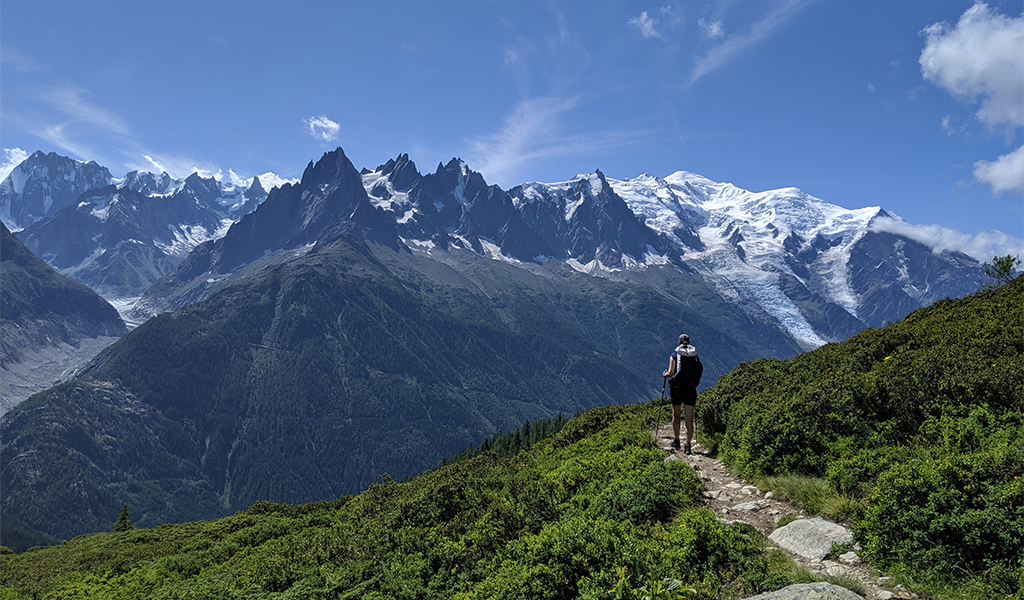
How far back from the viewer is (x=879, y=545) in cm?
932

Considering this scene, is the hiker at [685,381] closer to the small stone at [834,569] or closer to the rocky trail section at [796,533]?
the rocky trail section at [796,533]

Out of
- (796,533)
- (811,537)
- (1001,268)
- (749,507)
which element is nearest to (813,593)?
(811,537)

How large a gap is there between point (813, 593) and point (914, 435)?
9635 millimetres

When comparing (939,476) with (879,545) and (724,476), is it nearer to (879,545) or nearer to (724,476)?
(879,545)

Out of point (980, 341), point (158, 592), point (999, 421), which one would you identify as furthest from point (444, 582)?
point (980, 341)

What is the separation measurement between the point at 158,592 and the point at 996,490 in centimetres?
2540

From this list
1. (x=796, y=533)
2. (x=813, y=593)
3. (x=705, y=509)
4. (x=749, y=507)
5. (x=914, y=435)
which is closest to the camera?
(x=813, y=593)

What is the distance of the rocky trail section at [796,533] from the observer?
783 centimetres

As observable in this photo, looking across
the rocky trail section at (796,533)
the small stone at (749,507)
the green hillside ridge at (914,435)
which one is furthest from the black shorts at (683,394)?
the small stone at (749,507)

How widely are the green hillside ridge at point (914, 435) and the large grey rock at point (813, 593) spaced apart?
195cm

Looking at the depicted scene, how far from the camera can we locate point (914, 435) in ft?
46.5

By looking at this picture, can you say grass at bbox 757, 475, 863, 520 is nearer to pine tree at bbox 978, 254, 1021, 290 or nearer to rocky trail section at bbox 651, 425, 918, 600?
rocky trail section at bbox 651, 425, 918, 600

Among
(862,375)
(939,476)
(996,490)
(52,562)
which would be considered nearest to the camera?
(996,490)

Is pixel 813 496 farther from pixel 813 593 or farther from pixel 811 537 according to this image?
pixel 813 593
